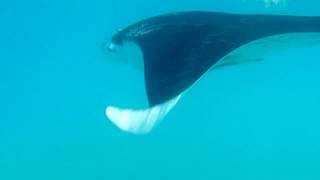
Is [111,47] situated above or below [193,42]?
above

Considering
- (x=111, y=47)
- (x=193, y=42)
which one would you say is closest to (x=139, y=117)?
(x=193, y=42)

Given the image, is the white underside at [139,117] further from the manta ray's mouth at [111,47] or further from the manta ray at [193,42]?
the manta ray's mouth at [111,47]

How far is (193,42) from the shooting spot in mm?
4832

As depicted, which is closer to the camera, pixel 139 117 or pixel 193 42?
pixel 139 117

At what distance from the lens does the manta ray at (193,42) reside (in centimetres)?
418

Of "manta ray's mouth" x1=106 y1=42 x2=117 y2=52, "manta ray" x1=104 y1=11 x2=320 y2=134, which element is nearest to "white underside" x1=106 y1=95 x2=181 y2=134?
"manta ray" x1=104 y1=11 x2=320 y2=134

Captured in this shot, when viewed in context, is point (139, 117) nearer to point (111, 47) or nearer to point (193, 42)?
point (193, 42)

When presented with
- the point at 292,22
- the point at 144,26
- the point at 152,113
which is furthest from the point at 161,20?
the point at 152,113

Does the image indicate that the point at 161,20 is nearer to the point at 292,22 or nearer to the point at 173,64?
the point at 173,64

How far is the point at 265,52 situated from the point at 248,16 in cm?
54

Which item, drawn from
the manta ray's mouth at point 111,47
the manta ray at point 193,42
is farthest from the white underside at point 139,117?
the manta ray's mouth at point 111,47

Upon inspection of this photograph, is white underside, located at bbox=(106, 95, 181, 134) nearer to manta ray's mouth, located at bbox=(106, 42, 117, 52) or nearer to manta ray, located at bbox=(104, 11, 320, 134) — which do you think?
manta ray, located at bbox=(104, 11, 320, 134)

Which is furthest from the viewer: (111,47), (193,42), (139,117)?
(111,47)

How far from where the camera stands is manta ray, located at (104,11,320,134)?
13.7 ft
